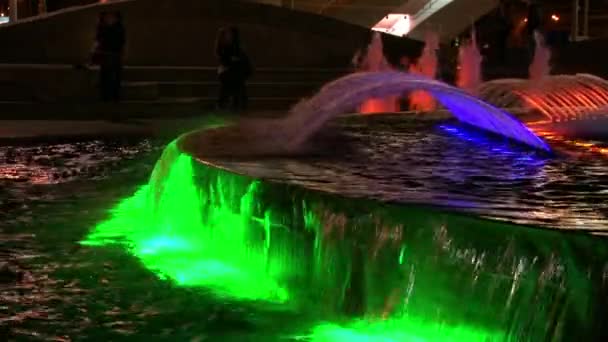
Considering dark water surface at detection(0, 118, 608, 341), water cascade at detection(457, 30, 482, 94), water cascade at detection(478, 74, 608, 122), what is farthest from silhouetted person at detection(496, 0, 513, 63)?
dark water surface at detection(0, 118, 608, 341)

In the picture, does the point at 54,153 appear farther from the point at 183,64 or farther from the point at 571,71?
the point at 571,71

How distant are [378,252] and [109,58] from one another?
1315 cm

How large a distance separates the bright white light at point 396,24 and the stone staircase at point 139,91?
11.3 m

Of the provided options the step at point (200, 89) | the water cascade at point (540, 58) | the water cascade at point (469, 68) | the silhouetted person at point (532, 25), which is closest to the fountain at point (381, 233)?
the step at point (200, 89)

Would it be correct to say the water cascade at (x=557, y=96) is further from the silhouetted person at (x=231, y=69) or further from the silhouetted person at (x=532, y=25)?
the silhouetted person at (x=532, y=25)

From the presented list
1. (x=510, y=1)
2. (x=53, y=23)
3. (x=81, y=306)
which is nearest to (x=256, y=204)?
(x=81, y=306)

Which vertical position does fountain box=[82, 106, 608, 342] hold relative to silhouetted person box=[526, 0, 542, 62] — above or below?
below

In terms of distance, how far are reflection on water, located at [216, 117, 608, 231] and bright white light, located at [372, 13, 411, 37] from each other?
79.7 feet

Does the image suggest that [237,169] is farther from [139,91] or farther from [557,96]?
[139,91]

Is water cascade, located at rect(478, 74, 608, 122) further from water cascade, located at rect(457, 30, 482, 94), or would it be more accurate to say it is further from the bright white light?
the bright white light

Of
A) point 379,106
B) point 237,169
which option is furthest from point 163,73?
point 237,169

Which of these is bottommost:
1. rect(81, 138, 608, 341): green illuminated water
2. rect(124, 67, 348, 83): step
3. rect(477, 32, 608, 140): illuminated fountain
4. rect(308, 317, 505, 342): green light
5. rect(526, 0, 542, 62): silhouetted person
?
rect(308, 317, 505, 342): green light

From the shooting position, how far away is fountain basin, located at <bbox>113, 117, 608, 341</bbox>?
364 centimetres

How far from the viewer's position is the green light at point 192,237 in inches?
211
